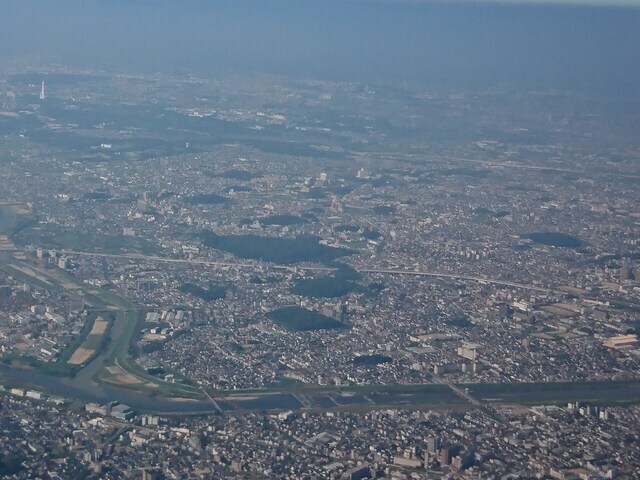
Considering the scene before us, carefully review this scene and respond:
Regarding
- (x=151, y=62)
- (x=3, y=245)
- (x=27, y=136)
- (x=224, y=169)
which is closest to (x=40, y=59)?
(x=151, y=62)

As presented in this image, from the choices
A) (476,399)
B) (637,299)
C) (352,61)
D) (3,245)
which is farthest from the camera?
(352,61)

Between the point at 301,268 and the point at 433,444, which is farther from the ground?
the point at 433,444

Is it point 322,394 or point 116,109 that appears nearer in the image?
point 322,394

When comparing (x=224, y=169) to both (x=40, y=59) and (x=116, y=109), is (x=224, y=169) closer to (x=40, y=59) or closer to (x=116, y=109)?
(x=116, y=109)

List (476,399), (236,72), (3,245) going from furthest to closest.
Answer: (236,72)
(3,245)
(476,399)

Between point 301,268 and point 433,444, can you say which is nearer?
point 433,444

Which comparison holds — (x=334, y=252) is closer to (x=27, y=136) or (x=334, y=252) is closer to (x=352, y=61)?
(x=27, y=136)

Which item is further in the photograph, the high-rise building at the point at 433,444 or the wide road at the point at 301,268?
the wide road at the point at 301,268

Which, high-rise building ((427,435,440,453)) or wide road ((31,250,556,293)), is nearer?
high-rise building ((427,435,440,453))

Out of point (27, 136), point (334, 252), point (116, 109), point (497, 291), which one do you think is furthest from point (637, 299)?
point (116, 109)
